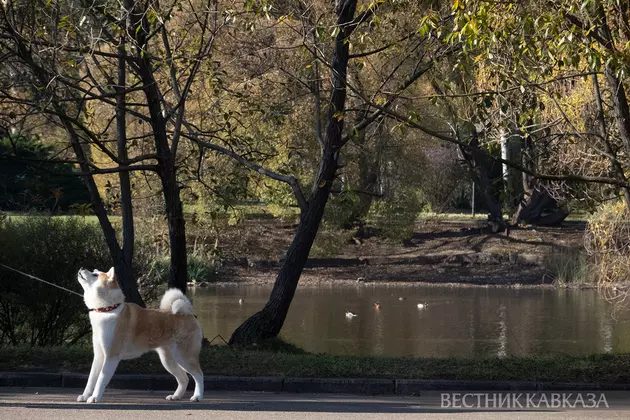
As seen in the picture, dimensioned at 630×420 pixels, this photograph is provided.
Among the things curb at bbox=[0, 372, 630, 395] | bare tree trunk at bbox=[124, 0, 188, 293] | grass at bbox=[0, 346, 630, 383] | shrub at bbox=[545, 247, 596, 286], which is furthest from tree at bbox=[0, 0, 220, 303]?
shrub at bbox=[545, 247, 596, 286]

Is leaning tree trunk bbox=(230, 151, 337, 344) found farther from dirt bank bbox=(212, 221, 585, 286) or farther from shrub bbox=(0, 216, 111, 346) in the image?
dirt bank bbox=(212, 221, 585, 286)

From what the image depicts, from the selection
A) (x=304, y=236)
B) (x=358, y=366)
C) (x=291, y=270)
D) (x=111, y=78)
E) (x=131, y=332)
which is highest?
(x=111, y=78)

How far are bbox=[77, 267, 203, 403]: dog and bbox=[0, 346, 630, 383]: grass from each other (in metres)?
1.57

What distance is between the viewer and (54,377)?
9938 millimetres

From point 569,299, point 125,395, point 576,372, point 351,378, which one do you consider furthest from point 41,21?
point 569,299

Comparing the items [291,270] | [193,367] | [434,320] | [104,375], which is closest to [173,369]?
Answer: [193,367]

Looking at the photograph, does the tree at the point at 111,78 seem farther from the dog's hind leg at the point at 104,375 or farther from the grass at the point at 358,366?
the dog's hind leg at the point at 104,375

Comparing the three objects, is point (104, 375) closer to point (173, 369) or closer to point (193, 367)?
point (173, 369)

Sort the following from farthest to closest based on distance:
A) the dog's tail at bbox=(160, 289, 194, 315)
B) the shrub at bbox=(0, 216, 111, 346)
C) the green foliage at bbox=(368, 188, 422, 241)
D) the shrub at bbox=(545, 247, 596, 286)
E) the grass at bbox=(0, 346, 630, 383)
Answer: the green foliage at bbox=(368, 188, 422, 241) → the shrub at bbox=(545, 247, 596, 286) → the shrub at bbox=(0, 216, 111, 346) → the grass at bbox=(0, 346, 630, 383) → the dog's tail at bbox=(160, 289, 194, 315)

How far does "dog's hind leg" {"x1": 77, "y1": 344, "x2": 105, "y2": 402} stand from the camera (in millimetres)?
8406

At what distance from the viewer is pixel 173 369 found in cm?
882

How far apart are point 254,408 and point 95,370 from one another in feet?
5.23

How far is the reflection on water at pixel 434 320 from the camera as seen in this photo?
18.9 m

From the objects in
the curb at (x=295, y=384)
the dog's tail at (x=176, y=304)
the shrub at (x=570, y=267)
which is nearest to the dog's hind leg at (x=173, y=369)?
the dog's tail at (x=176, y=304)
